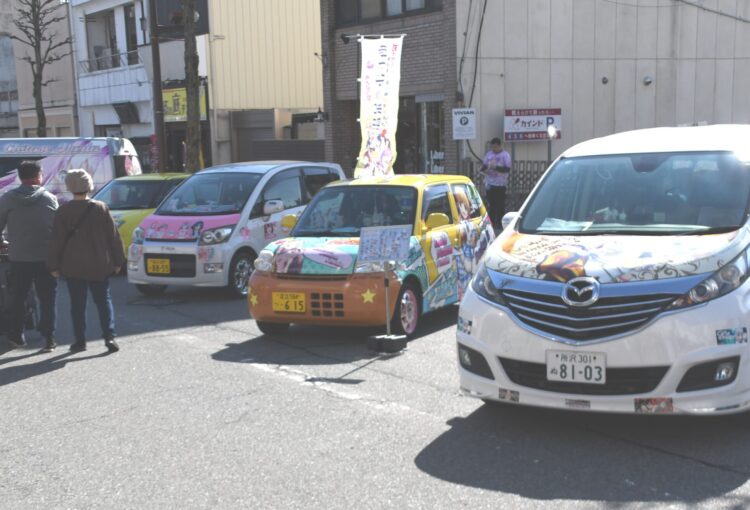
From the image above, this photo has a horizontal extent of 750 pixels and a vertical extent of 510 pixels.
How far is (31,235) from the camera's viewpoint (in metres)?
8.09

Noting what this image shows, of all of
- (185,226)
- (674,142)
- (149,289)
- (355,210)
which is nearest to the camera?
(674,142)

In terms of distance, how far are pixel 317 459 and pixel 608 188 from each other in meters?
2.85

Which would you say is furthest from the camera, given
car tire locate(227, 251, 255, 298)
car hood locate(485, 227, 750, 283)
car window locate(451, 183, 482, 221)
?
car tire locate(227, 251, 255, 298)

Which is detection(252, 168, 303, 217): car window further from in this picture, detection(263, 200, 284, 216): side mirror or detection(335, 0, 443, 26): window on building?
detection(335, 0, 443, 26): window on building

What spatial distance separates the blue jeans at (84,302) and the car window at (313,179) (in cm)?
441

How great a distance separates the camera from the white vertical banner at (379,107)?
1327cm

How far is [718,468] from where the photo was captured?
463 cm

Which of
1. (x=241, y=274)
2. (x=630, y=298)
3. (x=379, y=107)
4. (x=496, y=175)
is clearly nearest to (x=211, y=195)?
(x=241, y=274)

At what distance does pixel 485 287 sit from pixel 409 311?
9.59 ft

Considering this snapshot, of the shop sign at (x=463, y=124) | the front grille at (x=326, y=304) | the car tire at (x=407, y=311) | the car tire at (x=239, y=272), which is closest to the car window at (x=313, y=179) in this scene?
the car tire at (x=239, y=272)

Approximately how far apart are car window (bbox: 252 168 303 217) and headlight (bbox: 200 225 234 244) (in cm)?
51

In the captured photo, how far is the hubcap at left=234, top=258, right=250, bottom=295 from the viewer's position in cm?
1104

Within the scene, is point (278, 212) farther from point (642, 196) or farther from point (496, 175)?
point (642, 196)

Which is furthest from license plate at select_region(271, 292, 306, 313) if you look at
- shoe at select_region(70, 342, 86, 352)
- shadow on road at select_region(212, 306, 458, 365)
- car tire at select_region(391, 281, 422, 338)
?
shoe at select_region(70, 342, 86, 352)
